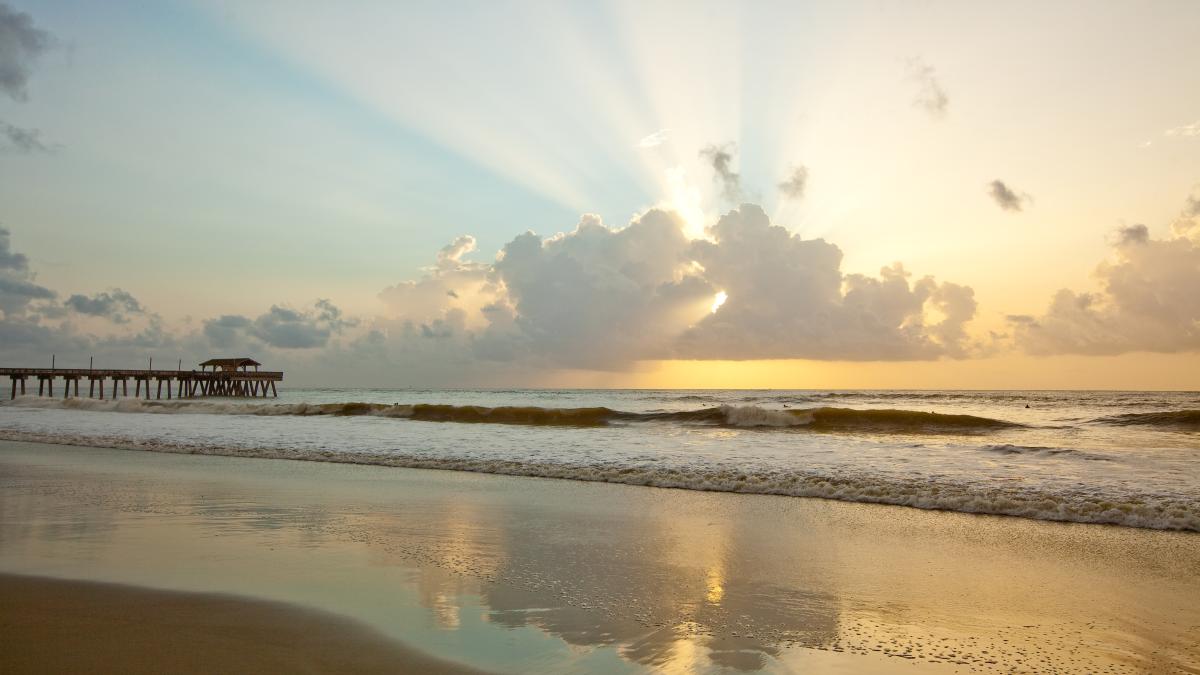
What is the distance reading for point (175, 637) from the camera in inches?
197

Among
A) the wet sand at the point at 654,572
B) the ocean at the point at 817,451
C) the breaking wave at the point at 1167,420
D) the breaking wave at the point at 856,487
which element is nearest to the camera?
the wet sand at the point at 654,572

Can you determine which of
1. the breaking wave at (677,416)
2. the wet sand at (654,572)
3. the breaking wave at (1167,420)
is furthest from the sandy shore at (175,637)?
the breaking wave at (1167,420)

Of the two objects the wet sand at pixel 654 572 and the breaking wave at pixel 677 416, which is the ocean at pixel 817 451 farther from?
the wet sand at pixel 654 572

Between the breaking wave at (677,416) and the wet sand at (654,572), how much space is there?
68.7 feet

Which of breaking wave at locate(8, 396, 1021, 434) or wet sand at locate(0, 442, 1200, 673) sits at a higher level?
breaking wave at locate(8, 396, 1021, 434)

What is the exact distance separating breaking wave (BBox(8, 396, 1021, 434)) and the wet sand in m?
20.9

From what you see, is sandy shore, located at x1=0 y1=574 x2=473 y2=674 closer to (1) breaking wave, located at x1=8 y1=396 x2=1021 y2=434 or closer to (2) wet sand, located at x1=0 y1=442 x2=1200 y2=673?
(2) wet sand, located at x1=0 y1=442 x2=1200 y2=673

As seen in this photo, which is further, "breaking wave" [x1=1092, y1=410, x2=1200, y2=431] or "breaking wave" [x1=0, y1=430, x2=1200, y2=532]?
"breaking wave" [x1=1092, y1=410, x2=1200, y2=431]

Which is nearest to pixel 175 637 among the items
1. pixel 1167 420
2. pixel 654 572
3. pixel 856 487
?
pixel 654 572

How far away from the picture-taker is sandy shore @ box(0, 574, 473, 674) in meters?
4.48

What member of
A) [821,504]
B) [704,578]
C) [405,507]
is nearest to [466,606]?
[704,578]

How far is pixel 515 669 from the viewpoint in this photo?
4.47 m

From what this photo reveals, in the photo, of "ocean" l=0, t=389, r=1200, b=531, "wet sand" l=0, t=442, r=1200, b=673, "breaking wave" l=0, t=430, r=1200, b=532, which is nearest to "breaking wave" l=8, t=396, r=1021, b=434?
"ocean" l=0, t=389, r=1200, b=531

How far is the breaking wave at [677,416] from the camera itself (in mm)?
31109
